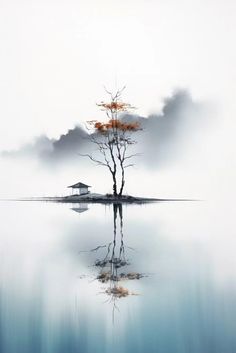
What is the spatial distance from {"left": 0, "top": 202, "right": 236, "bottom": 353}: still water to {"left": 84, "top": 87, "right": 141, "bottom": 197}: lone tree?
199 mm

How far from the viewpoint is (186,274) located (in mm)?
2268

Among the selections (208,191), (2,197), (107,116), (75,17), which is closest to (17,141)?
(2,197)

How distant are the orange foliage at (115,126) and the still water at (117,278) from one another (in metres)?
0.42

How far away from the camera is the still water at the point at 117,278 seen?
6.93ft

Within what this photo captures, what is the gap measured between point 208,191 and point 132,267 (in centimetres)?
59

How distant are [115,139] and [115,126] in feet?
0.23

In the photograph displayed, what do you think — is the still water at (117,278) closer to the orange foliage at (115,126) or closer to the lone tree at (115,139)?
the lone tree at (115,139)

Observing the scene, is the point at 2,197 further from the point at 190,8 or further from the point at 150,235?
the point at 190,8

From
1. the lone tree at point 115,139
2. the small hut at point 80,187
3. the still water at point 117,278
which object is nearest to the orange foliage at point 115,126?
the lone tree at point 115,139

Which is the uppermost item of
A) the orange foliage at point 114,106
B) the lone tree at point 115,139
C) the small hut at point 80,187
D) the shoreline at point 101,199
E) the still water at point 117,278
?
the orange foliage at point 114,106

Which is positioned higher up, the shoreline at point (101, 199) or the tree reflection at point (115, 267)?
the shoreline at point (101, 199)

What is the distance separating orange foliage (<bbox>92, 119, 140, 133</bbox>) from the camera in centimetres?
241

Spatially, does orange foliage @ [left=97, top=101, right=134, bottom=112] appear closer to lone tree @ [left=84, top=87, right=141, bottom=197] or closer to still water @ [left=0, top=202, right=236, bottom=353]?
lone tree @ [left=84, top=87, right=141, bottom=197]

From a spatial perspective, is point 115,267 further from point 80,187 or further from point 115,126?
point 115,126
